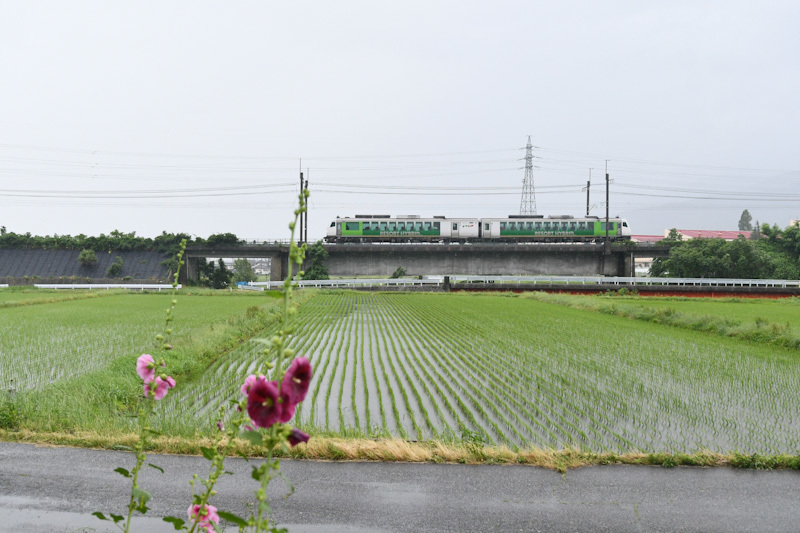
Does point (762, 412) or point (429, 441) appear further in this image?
point (762, 412)

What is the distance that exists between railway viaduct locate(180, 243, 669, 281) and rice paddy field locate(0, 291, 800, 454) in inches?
1009

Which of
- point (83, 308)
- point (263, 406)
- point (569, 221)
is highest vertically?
point (569, 221)

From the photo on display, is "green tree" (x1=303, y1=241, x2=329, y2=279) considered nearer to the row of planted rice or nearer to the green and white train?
the green and white train

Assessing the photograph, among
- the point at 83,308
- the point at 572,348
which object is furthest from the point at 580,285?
the point at 83,308

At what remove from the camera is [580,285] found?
37938 millimetres

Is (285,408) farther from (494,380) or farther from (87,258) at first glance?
(87,258)

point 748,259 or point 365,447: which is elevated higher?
point 748,259

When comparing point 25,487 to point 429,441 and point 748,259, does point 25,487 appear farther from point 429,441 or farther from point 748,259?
point 748,259

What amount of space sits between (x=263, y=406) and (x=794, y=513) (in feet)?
14.9

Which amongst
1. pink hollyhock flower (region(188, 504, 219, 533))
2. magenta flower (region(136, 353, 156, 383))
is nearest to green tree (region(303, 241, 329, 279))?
magenta flower (region(136, 353, 156, 383))

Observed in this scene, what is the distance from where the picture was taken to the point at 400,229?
46.0m

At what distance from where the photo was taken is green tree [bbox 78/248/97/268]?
44312 millimetres

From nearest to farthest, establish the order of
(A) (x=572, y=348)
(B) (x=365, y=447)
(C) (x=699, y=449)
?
(B) (x=365, y=447) → (C) (x=699, y=449) → (A) (x=572, y=348)

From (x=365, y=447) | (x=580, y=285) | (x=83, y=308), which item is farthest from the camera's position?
(x=580, y=285)
